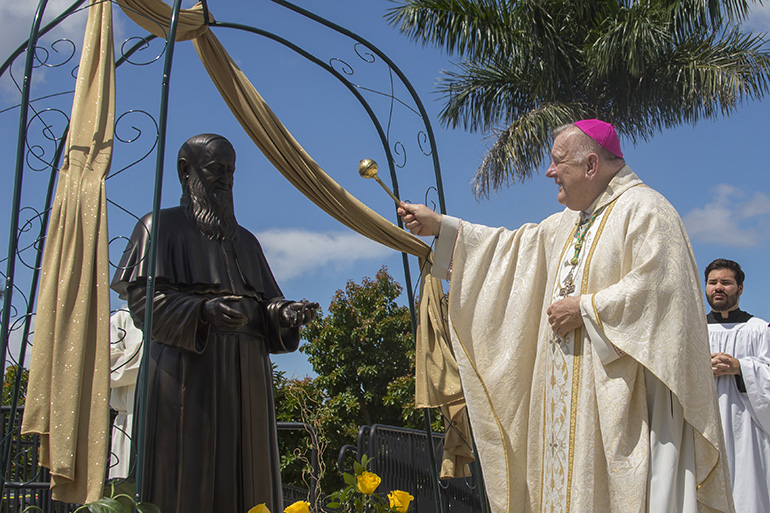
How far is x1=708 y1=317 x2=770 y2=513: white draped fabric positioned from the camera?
18.6ft

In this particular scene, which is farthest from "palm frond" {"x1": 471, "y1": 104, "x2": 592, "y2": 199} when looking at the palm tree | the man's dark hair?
the man's dark hair

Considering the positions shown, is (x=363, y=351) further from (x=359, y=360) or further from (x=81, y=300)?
(x=81, y=300)

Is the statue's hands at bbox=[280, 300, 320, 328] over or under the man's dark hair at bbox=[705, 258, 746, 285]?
under

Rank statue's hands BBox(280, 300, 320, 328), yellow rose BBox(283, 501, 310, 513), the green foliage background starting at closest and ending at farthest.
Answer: yellow rose BBox(283, 501, 310, 513), statue's hands BBox(280, 300, 320, 328), the green foliage background

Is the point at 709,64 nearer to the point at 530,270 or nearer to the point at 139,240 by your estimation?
the point at 530,270

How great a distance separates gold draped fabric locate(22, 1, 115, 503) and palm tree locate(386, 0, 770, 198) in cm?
1467

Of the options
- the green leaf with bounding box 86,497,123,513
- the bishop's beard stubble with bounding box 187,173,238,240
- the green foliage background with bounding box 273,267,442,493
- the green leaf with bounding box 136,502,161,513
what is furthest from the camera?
the green foliage background with bounding box 273,267,442,493

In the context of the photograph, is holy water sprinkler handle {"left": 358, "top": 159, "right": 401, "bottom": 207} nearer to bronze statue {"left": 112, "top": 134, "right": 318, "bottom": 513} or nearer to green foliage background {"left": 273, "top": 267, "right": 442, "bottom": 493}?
bronze statue {"left": 112, "top": 134, "right": 318, "bottom": 513}

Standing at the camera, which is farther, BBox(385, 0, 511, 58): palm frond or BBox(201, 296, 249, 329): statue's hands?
BBox(385, 0, 511, 58): palm frond

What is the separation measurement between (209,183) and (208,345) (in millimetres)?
865

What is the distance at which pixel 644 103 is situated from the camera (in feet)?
59.4

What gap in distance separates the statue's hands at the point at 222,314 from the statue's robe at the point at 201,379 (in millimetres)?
51

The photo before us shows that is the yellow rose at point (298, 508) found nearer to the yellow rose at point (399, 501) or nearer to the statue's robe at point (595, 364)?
the yellow rose at point (399, 501)

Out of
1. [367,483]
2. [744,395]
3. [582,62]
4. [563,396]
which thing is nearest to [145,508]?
[367,483]
